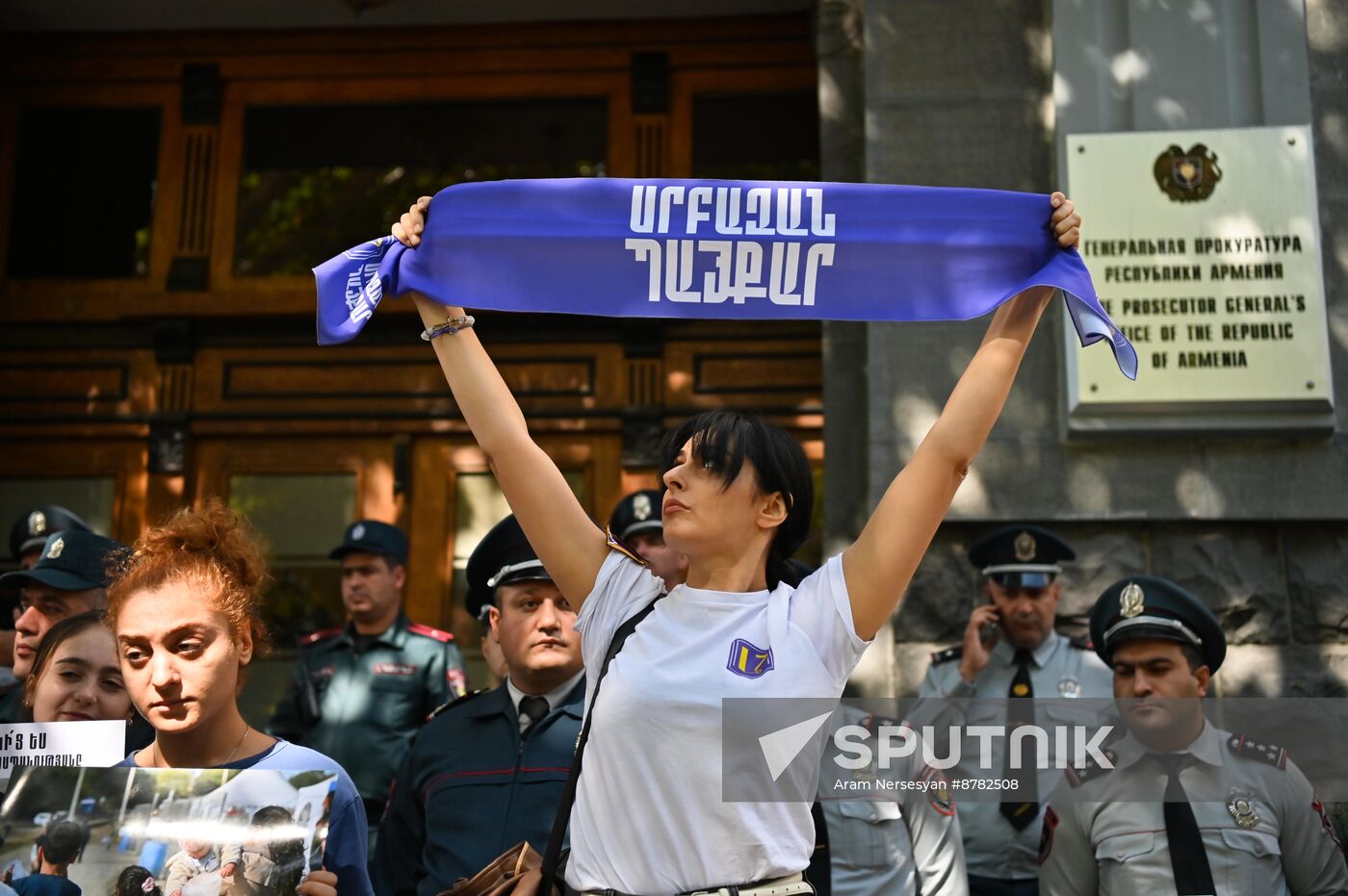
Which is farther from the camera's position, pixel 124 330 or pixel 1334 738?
pixel 124 330

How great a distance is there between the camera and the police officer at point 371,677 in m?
5.99

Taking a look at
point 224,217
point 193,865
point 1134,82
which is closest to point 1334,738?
point 1134,82

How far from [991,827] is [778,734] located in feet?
8.68

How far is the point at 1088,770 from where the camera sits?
4375mm

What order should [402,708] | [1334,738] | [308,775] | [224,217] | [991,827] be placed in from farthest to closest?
Answer: [224,217] < [402,708] < [1334,738] < [991,827] < [308,775]

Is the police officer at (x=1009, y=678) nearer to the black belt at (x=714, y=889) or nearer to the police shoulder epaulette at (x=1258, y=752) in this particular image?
the police shoulder epaulette at (x=1258, y=752)

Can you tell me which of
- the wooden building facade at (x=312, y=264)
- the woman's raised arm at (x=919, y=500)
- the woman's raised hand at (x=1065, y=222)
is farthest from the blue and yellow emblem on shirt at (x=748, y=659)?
the wooden building facade at (x=312, y=264)

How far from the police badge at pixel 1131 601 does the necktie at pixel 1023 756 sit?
907 millimetres

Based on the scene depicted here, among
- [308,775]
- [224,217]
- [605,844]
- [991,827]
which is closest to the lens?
[605,844]

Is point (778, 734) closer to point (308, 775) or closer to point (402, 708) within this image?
point (308, 775)

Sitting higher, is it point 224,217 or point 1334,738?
point 224,217

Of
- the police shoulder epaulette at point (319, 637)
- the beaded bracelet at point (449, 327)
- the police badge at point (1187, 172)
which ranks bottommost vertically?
the police shoulder epaulette at point (319, 637)

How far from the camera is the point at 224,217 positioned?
8.02 m

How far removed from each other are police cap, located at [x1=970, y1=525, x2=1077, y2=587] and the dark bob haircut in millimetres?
2830
